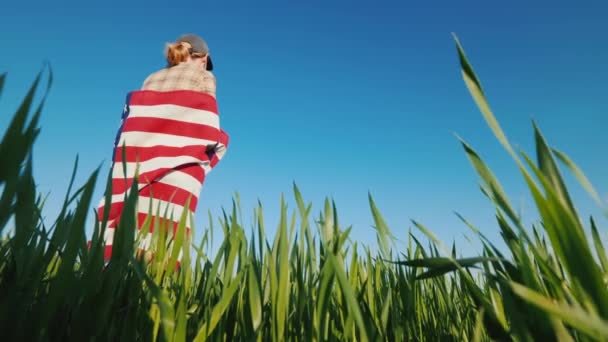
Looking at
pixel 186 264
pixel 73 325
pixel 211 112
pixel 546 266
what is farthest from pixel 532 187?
pixel 211 112

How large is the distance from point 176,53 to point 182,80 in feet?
1.35

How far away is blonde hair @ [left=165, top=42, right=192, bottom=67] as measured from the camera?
264 cm

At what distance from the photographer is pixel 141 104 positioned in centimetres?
217

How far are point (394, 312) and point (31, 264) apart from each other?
406mm

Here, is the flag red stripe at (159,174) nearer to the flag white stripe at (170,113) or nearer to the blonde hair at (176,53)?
the flag white stripe at (170,113)

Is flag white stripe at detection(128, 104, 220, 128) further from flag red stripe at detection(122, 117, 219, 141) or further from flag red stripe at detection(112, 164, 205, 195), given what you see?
flag red stripe at detection(112, 164, 205, 195)

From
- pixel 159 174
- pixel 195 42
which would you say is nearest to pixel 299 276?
pixel 159 174

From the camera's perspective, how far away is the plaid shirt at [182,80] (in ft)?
7.64

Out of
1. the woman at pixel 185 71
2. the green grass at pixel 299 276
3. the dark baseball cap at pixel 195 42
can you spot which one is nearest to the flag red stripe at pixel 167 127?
the woman at pixel 185 71

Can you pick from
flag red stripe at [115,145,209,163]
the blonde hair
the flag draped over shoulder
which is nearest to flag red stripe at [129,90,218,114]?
the flag draped over shoulder

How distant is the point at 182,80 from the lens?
2344 mm

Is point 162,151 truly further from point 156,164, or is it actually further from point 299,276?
point 299,276

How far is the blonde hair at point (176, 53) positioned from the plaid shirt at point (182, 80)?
18 cm

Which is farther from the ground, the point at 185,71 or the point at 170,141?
the point at 185,71
